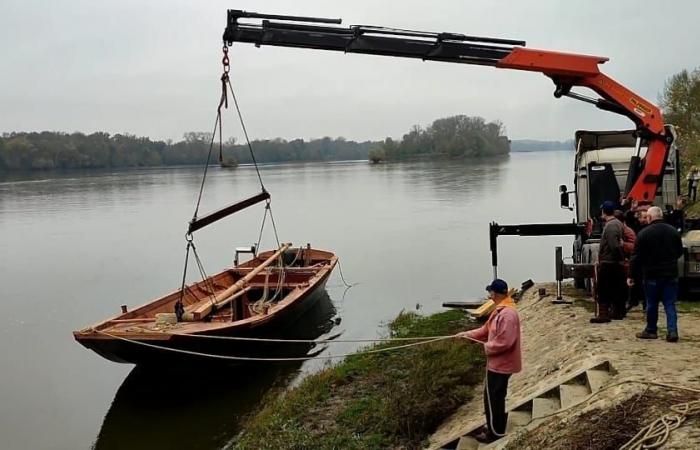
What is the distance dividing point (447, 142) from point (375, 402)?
351 ft

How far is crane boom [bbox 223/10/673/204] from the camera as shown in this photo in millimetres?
9484

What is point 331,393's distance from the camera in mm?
8695

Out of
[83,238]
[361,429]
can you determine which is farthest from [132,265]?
[361,429]

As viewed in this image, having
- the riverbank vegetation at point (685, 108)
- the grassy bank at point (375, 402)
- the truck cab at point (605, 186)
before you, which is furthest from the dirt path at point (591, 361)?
the riverbank vegetation at point (685, 108)

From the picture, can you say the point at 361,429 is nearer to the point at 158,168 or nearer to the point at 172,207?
the point at 172,207

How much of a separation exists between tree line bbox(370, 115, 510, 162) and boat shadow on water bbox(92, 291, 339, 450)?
335 feet

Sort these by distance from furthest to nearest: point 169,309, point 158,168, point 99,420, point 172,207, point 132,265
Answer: point 158,168 < point 172,207 < point 132,265 < point 169,309 < point 99,420

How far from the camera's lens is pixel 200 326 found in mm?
10297

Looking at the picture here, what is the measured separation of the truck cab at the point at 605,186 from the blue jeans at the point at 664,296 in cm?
268

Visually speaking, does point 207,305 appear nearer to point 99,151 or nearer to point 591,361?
point 591,361

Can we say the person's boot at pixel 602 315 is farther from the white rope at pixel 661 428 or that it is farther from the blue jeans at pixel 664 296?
the white rope at pixel 661 428

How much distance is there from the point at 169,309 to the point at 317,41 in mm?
6348

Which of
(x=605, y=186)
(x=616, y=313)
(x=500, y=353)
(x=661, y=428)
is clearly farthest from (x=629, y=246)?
(x=661, y=428)

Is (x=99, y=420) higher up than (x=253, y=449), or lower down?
lower down
